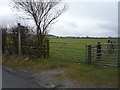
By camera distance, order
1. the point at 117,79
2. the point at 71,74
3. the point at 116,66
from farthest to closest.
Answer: the point at 116,66, the point at 71,74, the point at 117,79

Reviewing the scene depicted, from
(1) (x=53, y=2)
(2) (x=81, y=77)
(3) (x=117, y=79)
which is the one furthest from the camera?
(1) (x=53, y=2)

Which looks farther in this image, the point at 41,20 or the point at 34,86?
the point at 41,20

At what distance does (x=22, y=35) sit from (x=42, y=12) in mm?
4333

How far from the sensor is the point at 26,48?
11859 mm

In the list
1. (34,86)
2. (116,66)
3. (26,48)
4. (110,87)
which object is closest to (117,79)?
(110,87)

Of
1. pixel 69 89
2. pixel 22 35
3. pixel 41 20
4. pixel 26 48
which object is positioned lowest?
pixel 69 89

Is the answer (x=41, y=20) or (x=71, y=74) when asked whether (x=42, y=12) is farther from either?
(x=71, y=74)

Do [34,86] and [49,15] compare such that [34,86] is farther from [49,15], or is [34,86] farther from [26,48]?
[49,15]

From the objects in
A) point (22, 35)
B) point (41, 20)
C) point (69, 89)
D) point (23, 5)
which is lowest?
point (69, 89)

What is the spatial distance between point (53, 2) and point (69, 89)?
12.5 m

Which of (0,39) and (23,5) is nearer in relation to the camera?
(0,39)

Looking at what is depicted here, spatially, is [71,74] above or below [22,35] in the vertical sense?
below

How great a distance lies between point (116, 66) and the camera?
826 cm

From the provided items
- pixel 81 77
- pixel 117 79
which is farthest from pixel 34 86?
pixel 117 79
